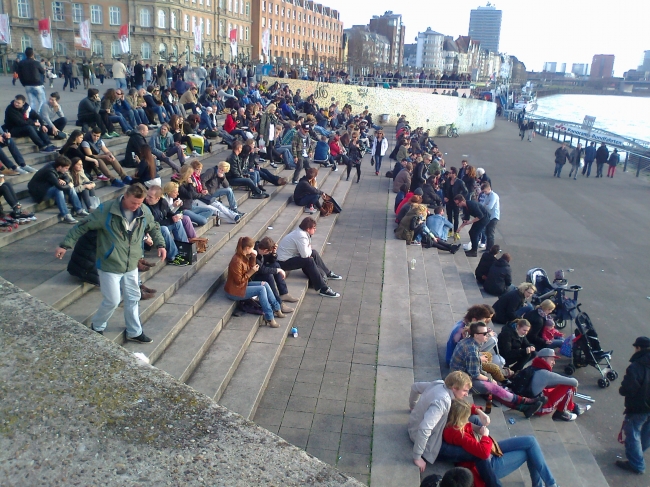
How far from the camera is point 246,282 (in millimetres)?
6891

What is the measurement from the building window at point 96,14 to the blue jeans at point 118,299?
6108 centimetres

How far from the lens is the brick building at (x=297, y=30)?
75875 mm

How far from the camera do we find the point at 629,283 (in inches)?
444

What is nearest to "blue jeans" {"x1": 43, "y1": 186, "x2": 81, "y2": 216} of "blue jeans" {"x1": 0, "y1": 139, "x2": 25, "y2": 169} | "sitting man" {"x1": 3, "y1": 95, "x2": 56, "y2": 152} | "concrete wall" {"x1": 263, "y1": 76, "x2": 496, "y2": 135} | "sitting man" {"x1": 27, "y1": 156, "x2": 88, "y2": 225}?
"sitting man" {"x1": 27, "y1": 156, "x2": 88, "y2": 225}

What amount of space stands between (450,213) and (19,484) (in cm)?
1263

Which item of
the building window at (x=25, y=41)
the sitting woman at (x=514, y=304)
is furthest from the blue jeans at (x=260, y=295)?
the building window at (x=25, y=41)

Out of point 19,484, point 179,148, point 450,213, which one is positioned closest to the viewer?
point 19,484

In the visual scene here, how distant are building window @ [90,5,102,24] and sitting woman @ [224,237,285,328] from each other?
6009cm

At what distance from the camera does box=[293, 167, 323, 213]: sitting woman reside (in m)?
12.1

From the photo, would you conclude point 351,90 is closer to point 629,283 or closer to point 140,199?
point 629,283

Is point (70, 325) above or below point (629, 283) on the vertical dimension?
above

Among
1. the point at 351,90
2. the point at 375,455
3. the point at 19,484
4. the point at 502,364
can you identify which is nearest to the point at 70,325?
the point at 19,484

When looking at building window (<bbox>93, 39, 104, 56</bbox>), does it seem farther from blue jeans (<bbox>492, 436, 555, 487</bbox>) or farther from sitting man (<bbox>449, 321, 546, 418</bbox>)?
blue jeans (<bbox>492, 436, 555, 487</bbox>)

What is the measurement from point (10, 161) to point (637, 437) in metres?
10.1
